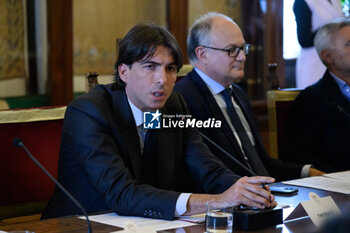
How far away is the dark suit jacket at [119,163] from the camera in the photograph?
5.18 feet

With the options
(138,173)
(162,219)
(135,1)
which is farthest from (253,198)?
(135,1)

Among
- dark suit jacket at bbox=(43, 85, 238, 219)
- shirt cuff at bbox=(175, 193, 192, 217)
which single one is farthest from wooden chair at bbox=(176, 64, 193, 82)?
shirt cuff at bbox=(175, 193, 192, 217)

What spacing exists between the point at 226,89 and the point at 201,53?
22 centimetres

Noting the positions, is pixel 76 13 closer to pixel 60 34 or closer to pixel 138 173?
pixel 60 34

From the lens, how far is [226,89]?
2607mm

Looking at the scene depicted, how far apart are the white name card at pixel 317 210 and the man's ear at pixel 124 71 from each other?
0.73m

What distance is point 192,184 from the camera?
6.78 feet

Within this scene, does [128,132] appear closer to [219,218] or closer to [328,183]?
[219,218]

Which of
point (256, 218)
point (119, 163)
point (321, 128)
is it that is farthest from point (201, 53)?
point (256, 218)

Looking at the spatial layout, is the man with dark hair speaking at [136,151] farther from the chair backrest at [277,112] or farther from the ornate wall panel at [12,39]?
the ornate wall panel at [12,39]

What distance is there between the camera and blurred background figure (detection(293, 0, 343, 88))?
3.06 metres

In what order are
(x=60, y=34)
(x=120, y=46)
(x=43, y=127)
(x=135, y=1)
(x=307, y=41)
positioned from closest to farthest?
(x=120, y=46) → (x=43, y=127) → (x=307, y=41) → (x=60, y=34) → (x=135, y=1)

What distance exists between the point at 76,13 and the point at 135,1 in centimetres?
62

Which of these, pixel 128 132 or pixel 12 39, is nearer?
pixel 128 132
